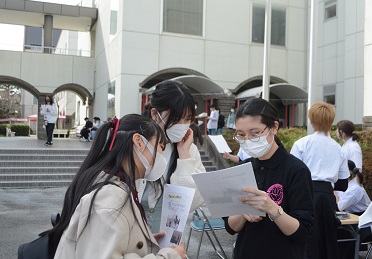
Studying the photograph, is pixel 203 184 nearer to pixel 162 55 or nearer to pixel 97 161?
pixel 97 161

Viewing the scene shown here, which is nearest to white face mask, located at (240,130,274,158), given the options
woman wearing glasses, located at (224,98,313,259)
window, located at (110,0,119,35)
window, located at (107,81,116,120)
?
woman wearing glasses, located at (224,98,313,259)

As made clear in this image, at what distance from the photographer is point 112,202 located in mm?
1657

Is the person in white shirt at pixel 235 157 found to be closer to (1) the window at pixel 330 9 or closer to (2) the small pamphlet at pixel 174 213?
(2) the small pamphlet at pixel 174 213

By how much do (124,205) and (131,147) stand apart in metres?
0.33

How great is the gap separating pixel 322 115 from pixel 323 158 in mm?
448

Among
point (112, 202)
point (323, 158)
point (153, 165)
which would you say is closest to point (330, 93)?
point (323, 158)

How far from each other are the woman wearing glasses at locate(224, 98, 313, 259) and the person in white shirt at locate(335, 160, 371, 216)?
10.7 ft

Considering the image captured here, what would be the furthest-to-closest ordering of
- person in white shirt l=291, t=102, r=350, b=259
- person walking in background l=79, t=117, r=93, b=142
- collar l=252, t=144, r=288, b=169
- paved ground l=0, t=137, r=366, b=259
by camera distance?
1. person walking in background l=79, t=117, r=93, b=142
2. paved ground l=0, t=137, r=366, b=259
3. person in white shirt l=291, t=102, r=350, b=259
4. collar l=252, t=144, r=288, b=169

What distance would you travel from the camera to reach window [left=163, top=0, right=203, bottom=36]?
19422 millimetres

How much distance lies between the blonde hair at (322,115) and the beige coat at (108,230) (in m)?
2.79

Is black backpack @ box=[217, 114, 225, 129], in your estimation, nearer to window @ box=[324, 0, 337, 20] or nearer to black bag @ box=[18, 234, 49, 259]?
window @ box=[324, 0, 337, 20]

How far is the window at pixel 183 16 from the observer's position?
1942cm

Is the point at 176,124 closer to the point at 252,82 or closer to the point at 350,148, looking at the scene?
the point at 350,148

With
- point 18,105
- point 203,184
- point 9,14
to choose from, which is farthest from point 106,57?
point 18,105
